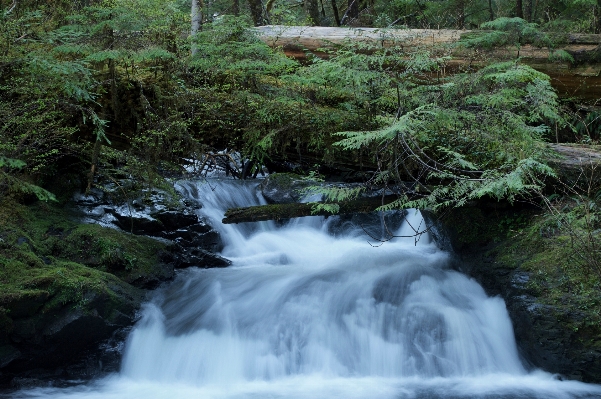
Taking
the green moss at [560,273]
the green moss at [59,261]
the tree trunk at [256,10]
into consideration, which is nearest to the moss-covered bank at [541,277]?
the green moss at [560,273]

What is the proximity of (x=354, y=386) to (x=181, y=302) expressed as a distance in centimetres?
257

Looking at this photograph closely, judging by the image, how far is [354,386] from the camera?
599cm

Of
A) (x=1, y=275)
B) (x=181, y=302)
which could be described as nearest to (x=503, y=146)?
(x=181, y=302)

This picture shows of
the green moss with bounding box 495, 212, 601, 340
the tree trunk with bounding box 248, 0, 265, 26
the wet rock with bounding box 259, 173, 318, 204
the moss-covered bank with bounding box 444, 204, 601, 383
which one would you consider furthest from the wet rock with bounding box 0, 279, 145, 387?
the tree trunk with bounding box 248, 0, 265, 26

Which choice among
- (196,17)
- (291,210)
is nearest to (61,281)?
(291,210)

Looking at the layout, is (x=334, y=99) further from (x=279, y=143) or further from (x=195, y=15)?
(x=195, y=15)

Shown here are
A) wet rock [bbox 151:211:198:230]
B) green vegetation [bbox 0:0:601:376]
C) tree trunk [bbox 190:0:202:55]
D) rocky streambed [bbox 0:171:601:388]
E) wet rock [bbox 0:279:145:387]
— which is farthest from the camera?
tree trunk [bbox 190:0:202:55]

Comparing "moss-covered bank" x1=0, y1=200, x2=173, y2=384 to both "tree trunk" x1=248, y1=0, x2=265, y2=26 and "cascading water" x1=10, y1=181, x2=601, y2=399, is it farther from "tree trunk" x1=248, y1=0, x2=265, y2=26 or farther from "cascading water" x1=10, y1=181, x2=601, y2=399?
"tree trunk" x1=248, y1=0, x2=265, y2=26

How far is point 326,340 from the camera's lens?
21.4 feet

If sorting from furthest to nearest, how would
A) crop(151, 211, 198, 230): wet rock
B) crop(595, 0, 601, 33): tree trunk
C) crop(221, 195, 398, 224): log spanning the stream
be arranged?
crop(595, 0, 601, 33): tree trunk
crop(151, 211, 198, 230): wet rock
crop(221, 195, 398, 224): log spanning the stream

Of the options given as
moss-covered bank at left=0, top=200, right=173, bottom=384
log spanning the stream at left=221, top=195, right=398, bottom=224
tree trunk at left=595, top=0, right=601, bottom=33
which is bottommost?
moss-covered bank at left=0, top=200, right=173, bottom=384

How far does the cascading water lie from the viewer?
5.95 metres

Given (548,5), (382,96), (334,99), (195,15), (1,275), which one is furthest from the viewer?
(548,5)

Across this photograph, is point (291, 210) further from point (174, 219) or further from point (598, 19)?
point (598, 19)
